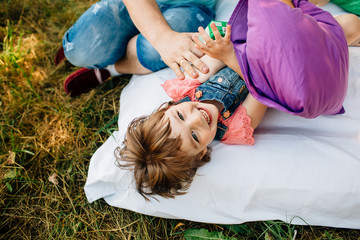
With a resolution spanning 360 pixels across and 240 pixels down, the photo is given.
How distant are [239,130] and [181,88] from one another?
1.24 ft

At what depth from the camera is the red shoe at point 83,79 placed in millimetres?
1940

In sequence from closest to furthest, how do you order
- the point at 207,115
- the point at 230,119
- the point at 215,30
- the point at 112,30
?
the point at 215,30
the point at 207,115
the point at 230,119
the point at 112,30

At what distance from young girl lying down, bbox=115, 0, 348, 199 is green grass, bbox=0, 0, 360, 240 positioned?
0.34m

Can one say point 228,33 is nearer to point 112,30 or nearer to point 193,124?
point 193,124

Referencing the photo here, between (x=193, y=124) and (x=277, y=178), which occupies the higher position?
(x=193, y=124)

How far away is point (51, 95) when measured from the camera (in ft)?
6.66

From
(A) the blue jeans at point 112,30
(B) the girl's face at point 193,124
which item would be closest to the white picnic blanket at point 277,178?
(B) the girl's face at point 193,124

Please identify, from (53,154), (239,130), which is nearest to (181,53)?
(239,130)

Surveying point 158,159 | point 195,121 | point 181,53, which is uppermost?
point 181,53

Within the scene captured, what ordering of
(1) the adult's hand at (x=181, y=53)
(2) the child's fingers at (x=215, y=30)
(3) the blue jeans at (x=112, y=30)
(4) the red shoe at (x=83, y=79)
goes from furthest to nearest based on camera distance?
(4) the red shoe at (x=83, y=79) → (3) the blue jeans at (x=112, y=30) → (1) the adult's hand at (x=181, y=53) → (2) the child's fingers at (x=215, y=30)

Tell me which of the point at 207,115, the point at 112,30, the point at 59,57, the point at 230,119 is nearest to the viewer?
the point at 207,115

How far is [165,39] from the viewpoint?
1481mm

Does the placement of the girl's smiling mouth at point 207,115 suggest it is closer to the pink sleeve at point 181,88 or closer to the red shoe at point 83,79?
the pink sleeve at point 181,88

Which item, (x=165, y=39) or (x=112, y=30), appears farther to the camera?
(x=112, y=30)
